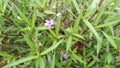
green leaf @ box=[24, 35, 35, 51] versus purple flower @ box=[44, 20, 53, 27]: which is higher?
purple flower @ box=[44, 20, 53, 27]

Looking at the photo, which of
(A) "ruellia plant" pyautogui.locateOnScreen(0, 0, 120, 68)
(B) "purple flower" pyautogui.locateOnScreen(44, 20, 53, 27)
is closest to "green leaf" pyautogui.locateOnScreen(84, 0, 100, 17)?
(A) "ruellia plant" pyautogui.locateOnScreen(0, 0, 120, 68)

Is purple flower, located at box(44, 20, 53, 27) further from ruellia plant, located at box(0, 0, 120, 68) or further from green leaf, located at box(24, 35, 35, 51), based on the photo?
green leaf, located at box(24, 35, 35, 51)

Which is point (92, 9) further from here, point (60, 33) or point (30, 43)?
point (30, 43)

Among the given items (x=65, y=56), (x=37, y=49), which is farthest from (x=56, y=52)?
(x=37, y=49)

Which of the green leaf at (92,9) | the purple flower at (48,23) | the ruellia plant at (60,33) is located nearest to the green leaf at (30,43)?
the ruellia plant at (60,33)

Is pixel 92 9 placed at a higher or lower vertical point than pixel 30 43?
higher

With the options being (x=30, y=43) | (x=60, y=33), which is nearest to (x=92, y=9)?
(x=60, y=33)

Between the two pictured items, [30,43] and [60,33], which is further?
[60,33]

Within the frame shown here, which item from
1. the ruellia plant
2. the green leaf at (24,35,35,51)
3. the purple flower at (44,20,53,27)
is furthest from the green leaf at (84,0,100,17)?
the green leaf at (24,35,35,51)
